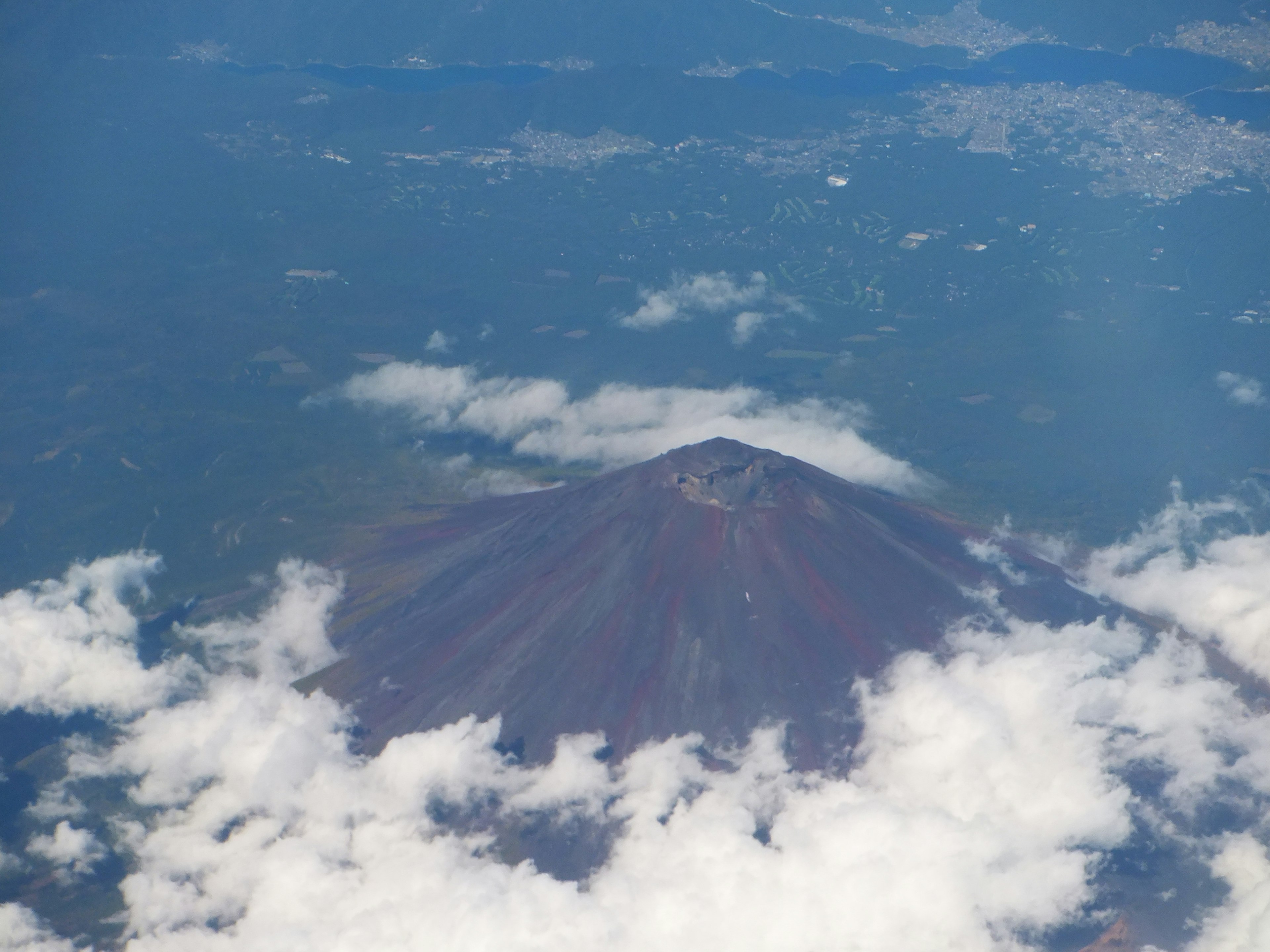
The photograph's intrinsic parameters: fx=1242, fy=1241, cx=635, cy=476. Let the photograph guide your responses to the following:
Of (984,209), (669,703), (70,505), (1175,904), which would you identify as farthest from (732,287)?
(1175,904)

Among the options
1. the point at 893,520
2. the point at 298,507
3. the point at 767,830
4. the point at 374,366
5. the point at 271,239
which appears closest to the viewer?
the point at 767,830

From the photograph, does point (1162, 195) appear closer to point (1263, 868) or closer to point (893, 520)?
point (893, 520)

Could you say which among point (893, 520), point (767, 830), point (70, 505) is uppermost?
point (893, 520)

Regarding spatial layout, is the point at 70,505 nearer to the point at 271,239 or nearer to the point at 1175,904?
the point at 271,239

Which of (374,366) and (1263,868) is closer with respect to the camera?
(1263,868)

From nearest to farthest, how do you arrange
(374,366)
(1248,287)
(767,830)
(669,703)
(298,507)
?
(767,830) < (669,703) < (298,507) < (374,366) < (1248,287)

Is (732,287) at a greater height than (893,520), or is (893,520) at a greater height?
(893,520)

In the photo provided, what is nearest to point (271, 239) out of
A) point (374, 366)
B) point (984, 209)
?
point (374, 366)
